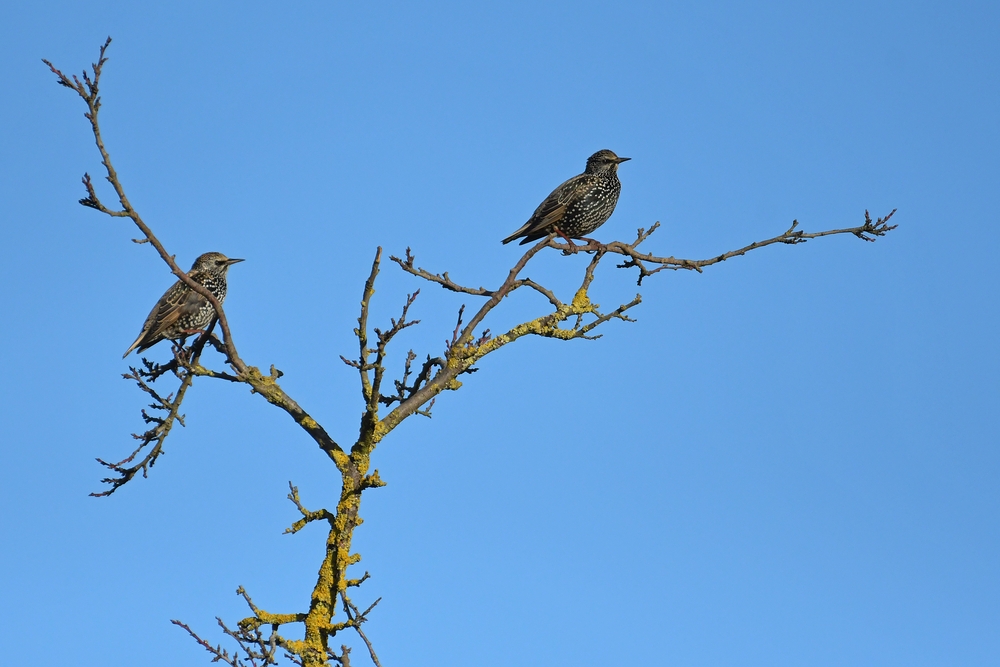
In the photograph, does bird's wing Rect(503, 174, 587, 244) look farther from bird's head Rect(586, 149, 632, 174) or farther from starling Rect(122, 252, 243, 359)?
starling Rect(122, 252, 243, 359)

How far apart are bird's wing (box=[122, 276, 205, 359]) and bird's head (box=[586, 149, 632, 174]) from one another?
3.88 m

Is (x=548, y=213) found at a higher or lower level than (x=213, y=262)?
lower

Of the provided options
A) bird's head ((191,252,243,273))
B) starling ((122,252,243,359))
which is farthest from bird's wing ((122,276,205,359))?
bird's head ((191,252,243,273))

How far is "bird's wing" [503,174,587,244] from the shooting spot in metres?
9.04

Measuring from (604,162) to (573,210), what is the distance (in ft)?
3.10

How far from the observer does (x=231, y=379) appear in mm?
5516

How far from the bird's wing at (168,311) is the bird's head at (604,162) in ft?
12.7

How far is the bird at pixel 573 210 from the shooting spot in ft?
29.8

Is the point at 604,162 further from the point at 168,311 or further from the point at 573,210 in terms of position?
the point at 168,311

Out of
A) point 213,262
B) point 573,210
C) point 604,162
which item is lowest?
point 573,210

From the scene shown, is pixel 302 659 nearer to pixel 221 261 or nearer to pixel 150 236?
pixel 150 236

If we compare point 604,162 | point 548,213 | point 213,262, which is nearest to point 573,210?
point 548,213

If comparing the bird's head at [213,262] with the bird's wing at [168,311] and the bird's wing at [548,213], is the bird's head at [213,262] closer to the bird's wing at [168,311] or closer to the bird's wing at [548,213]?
the bird's wing at [168,311]

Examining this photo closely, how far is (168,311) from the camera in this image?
26.3 feet
